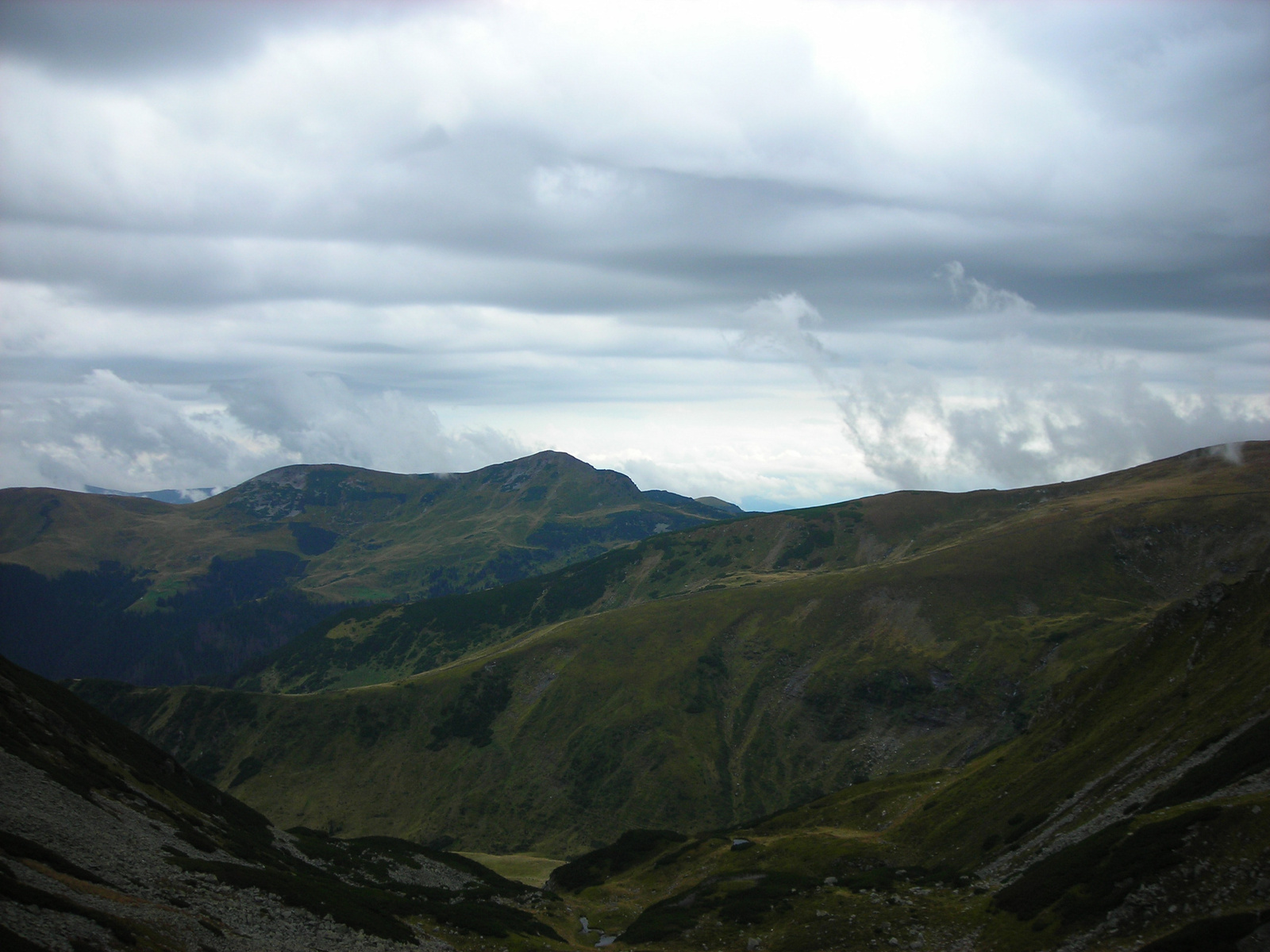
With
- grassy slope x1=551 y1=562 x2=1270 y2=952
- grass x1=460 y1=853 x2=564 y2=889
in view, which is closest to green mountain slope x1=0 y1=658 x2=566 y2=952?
grassy slope x1=551 y1=562 x2=1270 y2=952

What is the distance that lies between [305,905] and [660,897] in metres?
52.3

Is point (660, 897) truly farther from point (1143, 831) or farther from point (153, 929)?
point (153, 929)

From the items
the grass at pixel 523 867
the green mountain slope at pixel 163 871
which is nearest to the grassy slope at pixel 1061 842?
the green mountain slope at pixel 163 871

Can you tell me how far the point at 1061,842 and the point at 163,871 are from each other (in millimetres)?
71176

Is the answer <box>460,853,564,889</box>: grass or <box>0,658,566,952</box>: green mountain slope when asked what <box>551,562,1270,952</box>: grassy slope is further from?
<box>460,853,564,889</box>: grass

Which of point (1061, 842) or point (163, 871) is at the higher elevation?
point (163, 871)

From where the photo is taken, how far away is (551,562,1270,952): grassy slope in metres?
46.8

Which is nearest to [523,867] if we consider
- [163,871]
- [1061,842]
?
[163,871]

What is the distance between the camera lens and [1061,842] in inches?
2591

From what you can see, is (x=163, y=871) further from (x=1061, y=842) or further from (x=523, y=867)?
(x=523, y=867)

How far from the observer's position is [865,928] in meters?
63.9

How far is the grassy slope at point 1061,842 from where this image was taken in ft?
153

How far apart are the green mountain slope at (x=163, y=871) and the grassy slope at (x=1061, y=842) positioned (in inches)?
910

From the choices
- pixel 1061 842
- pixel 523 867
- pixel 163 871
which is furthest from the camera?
pixel 523 867
